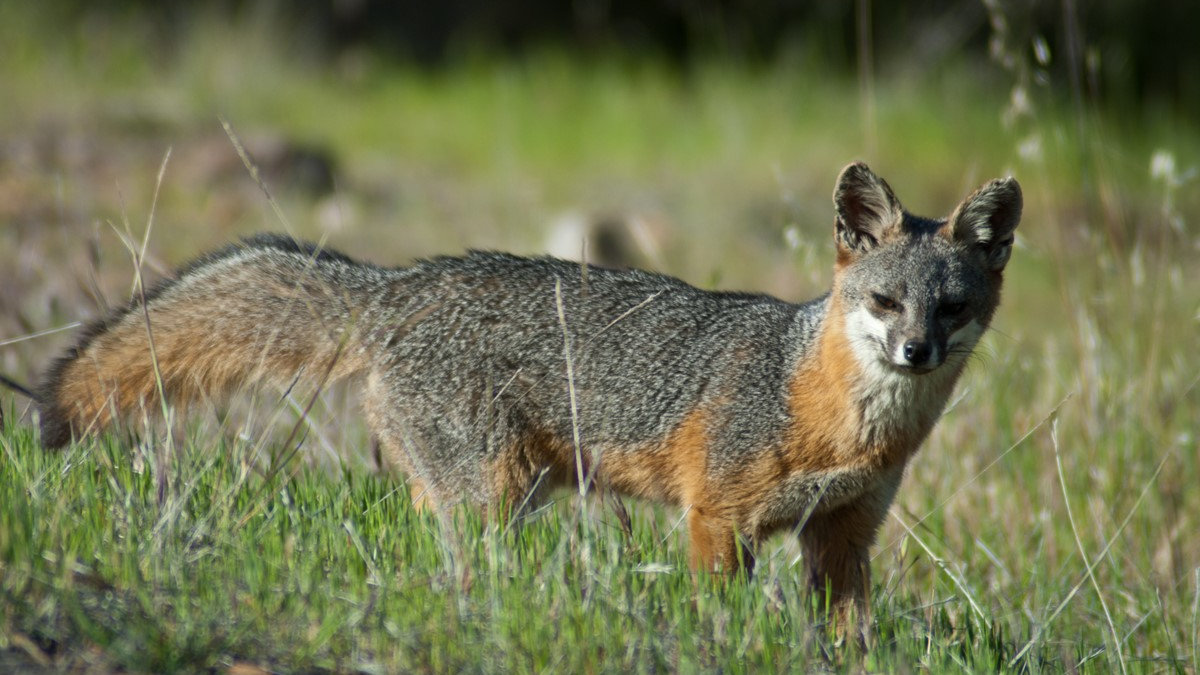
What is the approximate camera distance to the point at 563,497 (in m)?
3.97

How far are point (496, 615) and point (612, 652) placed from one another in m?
0.27

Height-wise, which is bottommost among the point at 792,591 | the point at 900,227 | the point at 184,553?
the point at 792,591

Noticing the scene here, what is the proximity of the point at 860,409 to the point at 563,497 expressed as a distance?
3.16 ft

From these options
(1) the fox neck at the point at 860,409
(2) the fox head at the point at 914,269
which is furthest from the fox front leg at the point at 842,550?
(2) the fox head at the point at 914,269

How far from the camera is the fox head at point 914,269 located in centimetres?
398

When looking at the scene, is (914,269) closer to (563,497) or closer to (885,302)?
(885,302)

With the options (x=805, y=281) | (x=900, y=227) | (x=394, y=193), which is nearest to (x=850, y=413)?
(x=900, y=227)

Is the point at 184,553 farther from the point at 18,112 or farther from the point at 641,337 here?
the point at 18,112

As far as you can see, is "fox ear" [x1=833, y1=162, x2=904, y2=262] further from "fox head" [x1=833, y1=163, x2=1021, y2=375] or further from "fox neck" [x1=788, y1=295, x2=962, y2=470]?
"fox neck" [x1=788, y1=295, x2=962, y2=470]

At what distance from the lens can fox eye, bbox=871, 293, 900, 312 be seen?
404cm

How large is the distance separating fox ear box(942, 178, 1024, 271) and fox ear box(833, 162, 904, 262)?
0.19m

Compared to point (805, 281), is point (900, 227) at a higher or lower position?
higher

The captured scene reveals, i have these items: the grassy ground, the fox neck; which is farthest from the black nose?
the grassy ground

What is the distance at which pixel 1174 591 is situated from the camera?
4777mm
